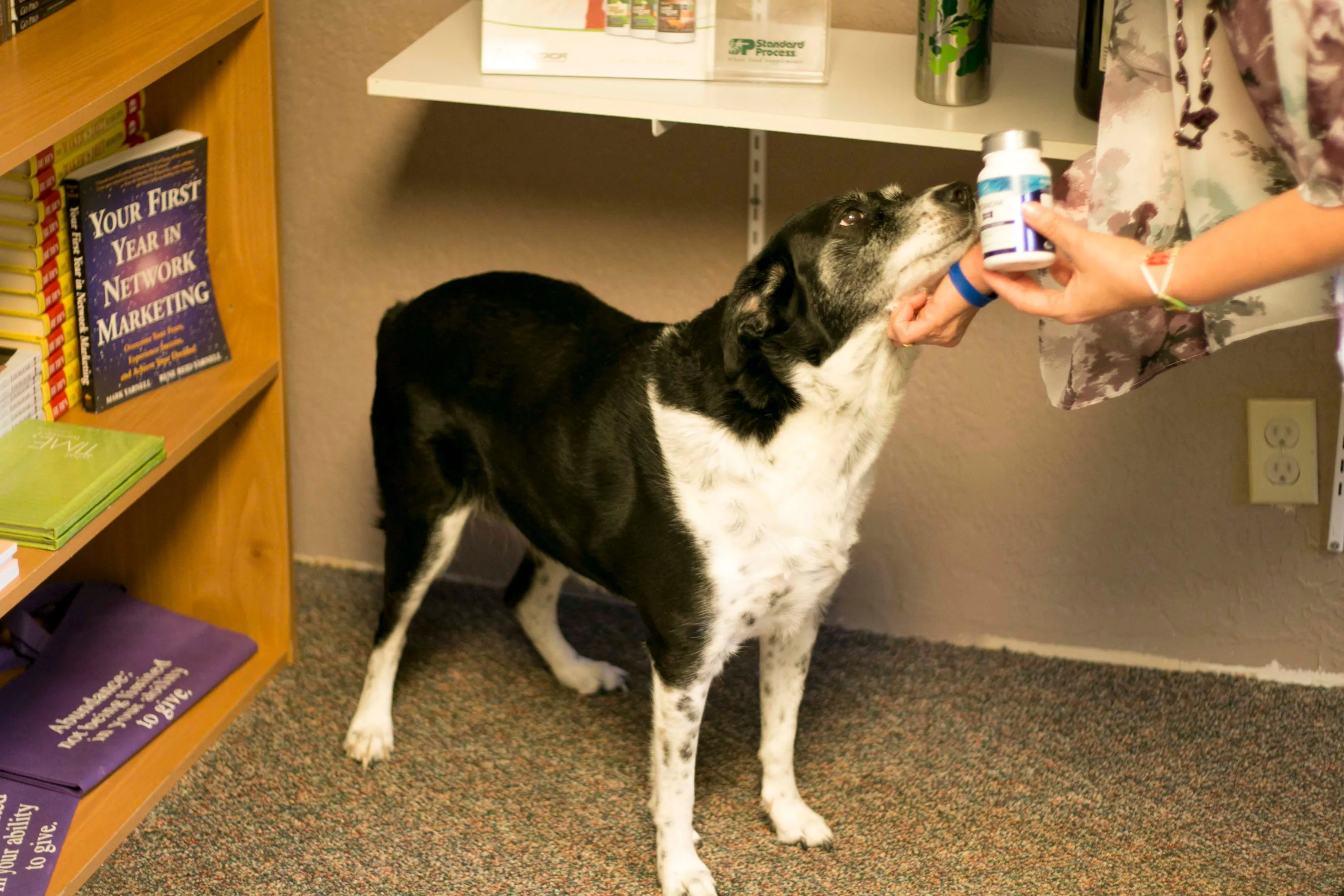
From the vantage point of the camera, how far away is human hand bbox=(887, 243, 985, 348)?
53.5 inches

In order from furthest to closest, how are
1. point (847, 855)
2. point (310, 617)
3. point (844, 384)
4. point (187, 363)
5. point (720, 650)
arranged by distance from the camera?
1. point (310, 617)
2. point (187, 363)
3. point (847, 855)
4. point (720, 650)
5. point (844, 384)

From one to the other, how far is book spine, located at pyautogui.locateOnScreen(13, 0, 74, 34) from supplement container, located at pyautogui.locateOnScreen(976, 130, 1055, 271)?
1.20 m

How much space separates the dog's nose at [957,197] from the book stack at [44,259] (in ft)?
3.53

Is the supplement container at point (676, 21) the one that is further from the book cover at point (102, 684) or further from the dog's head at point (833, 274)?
the book cover at point (102, 684)

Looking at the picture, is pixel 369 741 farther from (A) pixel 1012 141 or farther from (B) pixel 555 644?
(A) pixel 1012 141

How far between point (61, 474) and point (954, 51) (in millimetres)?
1213

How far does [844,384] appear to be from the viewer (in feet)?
4.87

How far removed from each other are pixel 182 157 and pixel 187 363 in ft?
0.97

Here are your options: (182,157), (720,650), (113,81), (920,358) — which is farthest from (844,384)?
(182,157)

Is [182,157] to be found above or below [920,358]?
above

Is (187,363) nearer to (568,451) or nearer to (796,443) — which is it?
(568,451)

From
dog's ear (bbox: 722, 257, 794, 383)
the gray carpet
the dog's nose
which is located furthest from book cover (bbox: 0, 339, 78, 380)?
the dog's nose

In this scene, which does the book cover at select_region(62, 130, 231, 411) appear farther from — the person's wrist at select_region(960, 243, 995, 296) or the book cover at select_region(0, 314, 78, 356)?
the person's wrist at select_region(960, 243, 995, 296)

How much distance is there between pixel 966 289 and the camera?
1.36 metres
